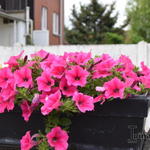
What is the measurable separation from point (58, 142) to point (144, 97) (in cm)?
30

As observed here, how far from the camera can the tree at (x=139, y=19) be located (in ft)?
64.9

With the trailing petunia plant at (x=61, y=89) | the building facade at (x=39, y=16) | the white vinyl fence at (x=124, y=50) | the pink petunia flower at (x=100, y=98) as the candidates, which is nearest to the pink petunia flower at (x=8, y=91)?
the trailing petunia plant at (x=61, y=89)

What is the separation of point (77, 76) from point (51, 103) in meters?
0.13

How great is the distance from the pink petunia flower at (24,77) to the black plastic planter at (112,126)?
0.64 feet

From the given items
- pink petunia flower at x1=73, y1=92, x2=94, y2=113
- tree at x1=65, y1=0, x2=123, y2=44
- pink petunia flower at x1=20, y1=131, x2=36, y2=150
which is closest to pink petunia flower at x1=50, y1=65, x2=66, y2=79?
pink petunia flower at x1=73, y1=92, x2=94, y2=113

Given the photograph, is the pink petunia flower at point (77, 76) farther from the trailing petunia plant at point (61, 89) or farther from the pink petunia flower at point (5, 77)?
the pink petunia flower at point (5, 77)

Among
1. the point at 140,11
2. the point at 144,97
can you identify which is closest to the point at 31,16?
the point at 140,11

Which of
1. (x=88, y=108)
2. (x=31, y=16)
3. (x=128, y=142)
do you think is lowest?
(x=128, y=142)

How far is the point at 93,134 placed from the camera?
1231 mm

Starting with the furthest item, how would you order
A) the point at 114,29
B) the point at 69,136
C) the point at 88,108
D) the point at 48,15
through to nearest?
1. the point at 114,29
2. the point at 48,15
3. the point at 69,136
4. the point at 88,108

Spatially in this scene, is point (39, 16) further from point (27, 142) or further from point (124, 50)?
point (27, 142)

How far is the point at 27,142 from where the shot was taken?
1.19 m

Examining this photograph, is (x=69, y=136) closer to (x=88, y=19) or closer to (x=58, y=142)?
(x=58, y=142)

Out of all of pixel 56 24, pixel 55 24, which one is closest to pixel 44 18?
pixel 55 24
